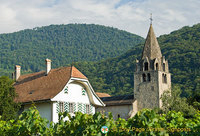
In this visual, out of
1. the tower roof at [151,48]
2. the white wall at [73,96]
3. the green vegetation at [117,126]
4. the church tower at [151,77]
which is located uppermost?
the tower roof at [151,48]

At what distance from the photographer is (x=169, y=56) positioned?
378 ft

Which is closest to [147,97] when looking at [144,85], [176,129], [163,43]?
[144,85]

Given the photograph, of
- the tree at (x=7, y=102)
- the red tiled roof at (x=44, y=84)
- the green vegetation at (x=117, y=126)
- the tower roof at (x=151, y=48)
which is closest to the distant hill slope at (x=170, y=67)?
the tower roof at (x=151, y=48)

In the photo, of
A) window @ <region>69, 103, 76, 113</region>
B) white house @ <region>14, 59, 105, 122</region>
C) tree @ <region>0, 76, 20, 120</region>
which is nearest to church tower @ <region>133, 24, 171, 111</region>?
white house @ <region>14, 59, 105, 122</region>

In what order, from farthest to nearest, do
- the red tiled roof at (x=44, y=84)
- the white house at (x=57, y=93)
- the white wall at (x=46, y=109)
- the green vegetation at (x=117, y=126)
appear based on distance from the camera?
the red tiled roof at (x=44, y=84) < the white house at (x=57, y=93) < the white wall at (x=46, y=109) < the green vegetation at (x=117, y=126)

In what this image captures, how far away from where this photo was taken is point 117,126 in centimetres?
1975

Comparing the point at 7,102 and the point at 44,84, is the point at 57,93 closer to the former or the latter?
the point at 44,84

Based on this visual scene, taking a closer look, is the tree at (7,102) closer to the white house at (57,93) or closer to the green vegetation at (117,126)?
the white house at (57,93)

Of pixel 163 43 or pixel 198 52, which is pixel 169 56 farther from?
pixel 163 43

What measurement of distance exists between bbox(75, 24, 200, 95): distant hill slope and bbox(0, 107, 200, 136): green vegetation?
71.2 m

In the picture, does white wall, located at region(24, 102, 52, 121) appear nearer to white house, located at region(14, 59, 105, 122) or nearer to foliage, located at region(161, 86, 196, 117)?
white house, located at region(14, 59, 105, 122)

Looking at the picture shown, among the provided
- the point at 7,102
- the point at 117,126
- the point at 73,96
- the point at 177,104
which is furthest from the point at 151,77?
the point at 117,126

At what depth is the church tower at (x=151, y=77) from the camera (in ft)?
233

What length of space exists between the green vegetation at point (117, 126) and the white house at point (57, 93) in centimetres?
1066
